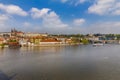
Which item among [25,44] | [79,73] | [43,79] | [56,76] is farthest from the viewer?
Result: [25,44]

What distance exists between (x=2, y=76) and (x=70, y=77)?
3279mm

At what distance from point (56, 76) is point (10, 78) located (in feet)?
7.10

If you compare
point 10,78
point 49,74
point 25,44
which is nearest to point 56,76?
point 49,74

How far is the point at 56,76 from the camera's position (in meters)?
9.22

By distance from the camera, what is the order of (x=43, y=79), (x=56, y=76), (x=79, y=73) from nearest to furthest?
(x=43, y=79) → (x=56, y=76) → (x=79, y=73)

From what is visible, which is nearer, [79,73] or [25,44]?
[79,73]

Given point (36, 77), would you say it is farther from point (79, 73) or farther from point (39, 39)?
point (39, 39)

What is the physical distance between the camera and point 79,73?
9977mm

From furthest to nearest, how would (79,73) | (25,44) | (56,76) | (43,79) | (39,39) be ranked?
1. (39,39)
2. (25,44)
3. (79,73)
4. (56,76)
5. (43,79)

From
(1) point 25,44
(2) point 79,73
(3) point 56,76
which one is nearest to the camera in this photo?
(3) point 56,76

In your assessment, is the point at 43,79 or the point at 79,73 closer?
the point at 43,79

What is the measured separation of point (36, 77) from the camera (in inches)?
354

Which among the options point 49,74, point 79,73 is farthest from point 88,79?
point 49,74

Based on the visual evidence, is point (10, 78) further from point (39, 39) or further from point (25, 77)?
point (39, 39)
